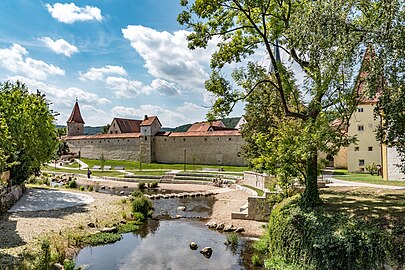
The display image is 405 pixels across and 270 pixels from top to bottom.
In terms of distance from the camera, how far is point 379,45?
738cm

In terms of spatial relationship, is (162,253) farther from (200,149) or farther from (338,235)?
(200,149)

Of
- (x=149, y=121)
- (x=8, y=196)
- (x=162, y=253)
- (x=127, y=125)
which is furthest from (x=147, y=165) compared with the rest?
(x=162, y=253)

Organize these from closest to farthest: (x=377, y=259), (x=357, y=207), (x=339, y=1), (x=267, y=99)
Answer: (x=377, y=259)
(x=339, y=1)
(x=357, y=207)
(x=267, y=99)

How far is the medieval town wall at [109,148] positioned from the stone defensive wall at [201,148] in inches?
168

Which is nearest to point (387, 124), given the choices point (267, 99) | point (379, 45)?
point (379, 45)

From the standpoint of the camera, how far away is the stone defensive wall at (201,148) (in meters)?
43.6

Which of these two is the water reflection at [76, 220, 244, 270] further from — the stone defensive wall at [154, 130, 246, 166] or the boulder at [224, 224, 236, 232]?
the stone defensive wall at [154, 130, 246, 166]

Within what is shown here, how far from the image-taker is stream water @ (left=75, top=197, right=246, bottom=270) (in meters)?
9.95

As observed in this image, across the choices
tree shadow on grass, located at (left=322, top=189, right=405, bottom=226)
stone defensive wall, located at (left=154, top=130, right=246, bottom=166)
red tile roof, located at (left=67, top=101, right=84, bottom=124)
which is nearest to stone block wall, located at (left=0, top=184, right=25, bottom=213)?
Result: tree shadow on grass, located at (left=322, top=189, right=405, bottom=226)

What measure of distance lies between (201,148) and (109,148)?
1707 centimetres

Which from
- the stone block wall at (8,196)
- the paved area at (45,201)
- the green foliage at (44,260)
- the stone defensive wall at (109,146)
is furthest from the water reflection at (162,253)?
the stone defensive wall at (109,146)

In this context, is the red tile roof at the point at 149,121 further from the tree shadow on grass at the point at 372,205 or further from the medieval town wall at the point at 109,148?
the tree shadow on grass at the point at 372,205

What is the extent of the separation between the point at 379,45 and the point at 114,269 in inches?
358

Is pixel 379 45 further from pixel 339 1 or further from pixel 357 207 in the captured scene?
pixel 357 207
